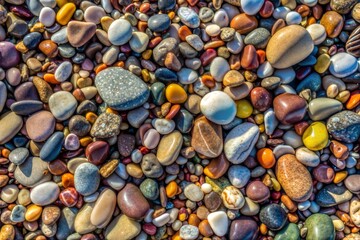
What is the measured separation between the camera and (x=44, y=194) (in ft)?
4.97

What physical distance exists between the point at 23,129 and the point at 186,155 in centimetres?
69

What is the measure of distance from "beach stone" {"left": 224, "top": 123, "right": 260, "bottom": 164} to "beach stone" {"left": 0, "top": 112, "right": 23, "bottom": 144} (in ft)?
2.86

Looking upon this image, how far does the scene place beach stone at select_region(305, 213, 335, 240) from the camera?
4.94 ft

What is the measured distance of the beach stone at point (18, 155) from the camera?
152 cm

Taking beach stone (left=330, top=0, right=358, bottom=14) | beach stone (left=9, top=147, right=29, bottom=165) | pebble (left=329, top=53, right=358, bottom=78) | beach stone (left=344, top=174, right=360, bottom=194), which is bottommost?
beach stone (left=9, top=147, right=29, bottom=165)

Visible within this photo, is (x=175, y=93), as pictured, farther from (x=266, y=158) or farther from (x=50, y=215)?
(x=50, y=215)

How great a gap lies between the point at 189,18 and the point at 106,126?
0.58 meters

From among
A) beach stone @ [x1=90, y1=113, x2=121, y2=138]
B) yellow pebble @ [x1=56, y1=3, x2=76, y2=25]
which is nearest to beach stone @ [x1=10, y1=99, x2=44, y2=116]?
beach stone @ [x1=90, y1=113, x2=121, y2=138]

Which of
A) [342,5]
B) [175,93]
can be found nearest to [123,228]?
[175,93]

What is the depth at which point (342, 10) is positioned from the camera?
1.61 meters

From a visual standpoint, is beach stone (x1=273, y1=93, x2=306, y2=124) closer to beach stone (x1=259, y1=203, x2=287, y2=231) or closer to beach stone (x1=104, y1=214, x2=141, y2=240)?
beach stone (x1=259, y1=203, x2=287, y2=231)

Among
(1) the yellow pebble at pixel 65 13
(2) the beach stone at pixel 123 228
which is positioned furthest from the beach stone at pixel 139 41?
(2) the beach stone at pixel 123 228

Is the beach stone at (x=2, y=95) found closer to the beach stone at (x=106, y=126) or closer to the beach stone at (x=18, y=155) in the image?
the beach stone at (x=18, y=155)

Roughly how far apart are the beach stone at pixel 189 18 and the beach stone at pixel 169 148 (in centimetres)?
47
